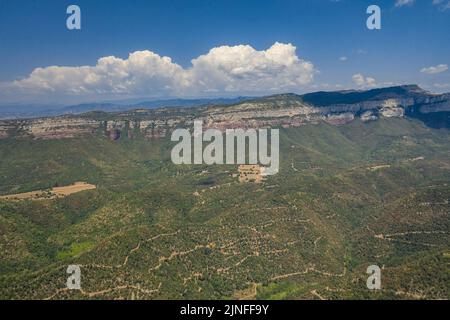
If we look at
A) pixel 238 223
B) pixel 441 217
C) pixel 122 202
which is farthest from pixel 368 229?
pixel 122 202

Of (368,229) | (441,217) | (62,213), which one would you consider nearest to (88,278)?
(62,213)

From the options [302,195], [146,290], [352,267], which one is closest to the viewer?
[146,290]

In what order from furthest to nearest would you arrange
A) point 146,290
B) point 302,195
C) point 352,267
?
point 302,195, point 352,267, point 146,290
